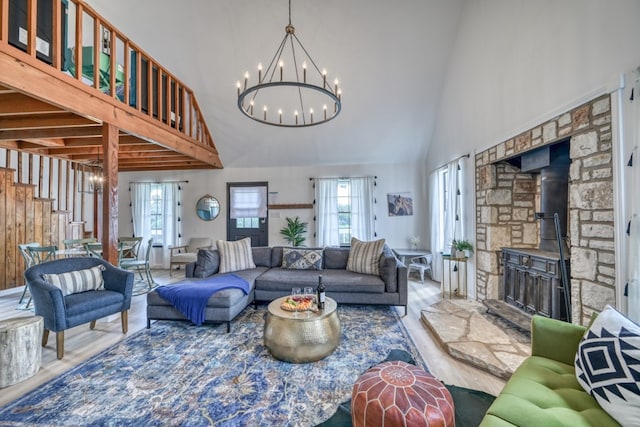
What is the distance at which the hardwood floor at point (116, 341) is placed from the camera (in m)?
2.15

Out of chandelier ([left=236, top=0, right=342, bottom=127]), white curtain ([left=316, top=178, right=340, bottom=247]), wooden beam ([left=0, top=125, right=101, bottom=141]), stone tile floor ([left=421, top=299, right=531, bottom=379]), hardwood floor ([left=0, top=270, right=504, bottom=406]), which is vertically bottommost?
hardwood floor ([left=0, top=270, right=504, bottom=406])

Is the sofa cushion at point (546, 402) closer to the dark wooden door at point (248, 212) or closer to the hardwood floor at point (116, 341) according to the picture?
the hardwood floor at point (116, 341)

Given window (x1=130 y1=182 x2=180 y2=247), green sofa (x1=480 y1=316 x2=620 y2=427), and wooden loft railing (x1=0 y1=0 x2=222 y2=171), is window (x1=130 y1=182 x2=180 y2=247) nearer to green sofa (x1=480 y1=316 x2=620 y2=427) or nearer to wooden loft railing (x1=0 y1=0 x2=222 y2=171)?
wooden loft railing (x1=0 y1=0 x2=222 y2=171)

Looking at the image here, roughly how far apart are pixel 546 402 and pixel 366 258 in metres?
2.75

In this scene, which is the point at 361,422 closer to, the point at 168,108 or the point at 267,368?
the point at 267,368

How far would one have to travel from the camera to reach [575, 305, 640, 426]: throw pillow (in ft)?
3.72

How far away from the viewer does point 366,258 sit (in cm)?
400

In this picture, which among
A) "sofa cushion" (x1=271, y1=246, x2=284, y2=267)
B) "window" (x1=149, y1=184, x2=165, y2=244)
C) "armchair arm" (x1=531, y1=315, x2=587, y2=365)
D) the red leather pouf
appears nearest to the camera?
the red leather pouf

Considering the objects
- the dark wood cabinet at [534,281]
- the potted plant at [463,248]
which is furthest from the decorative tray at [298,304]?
the potted plant at [463,248]

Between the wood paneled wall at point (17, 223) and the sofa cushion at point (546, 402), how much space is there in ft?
23.5

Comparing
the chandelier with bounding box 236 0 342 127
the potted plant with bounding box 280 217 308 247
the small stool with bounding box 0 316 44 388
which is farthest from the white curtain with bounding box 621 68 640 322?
the potted plant with bounding box 280 217 308 247

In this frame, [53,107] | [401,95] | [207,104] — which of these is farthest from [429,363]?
[207,104]

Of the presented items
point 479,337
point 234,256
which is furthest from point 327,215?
point 479,337

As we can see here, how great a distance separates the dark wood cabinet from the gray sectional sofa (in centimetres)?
124
